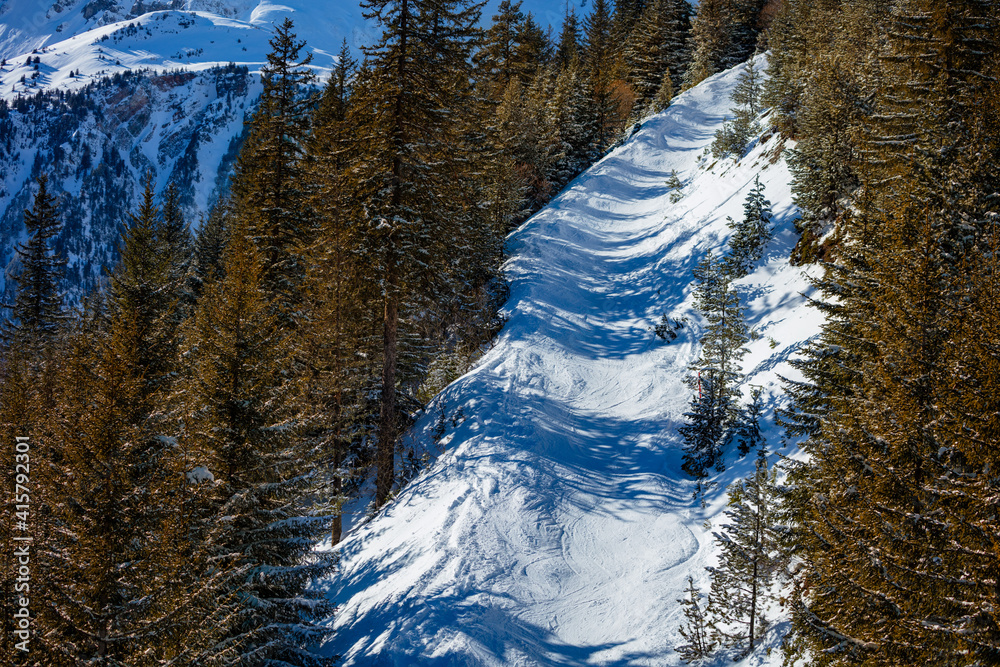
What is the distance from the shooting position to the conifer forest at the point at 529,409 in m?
6.33

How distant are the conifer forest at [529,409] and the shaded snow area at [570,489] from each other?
0.30 ft

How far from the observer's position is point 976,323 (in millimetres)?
5762

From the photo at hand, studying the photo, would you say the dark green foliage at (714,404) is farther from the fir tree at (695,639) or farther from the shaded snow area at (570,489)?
the fir tree at (695,639)

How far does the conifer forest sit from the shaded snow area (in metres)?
0.09

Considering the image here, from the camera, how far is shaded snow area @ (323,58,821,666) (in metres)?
9.85

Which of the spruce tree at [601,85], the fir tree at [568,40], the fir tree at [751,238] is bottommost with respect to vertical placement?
the fir tree at [751,238]

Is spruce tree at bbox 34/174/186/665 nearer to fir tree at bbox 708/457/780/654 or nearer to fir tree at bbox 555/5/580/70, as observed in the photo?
fir tree at bbox 708/457/780/654

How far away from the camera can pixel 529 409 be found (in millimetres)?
16234

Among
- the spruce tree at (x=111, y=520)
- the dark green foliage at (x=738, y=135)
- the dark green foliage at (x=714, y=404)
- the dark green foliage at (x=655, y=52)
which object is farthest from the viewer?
the dark green foliage at (x=655, y=52)

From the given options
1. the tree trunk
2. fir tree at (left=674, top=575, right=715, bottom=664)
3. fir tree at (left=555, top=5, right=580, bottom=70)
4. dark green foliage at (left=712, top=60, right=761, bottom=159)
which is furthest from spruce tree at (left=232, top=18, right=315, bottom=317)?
fir tree at (left=555, top=5, right=580, bottom=70)

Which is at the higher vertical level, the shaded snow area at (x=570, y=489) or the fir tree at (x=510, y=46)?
the fir tree at (x=510, y=46)

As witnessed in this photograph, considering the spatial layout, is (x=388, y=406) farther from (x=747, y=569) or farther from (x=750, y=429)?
(x=747, y=569)

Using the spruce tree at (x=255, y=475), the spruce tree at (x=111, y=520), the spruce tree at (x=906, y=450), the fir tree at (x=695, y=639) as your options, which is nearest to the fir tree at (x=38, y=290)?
the spruce tree at (x=255, y=475)

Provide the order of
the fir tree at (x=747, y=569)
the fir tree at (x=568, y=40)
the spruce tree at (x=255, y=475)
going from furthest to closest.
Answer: the fir tree at (x=568, y=40) < the spruce tree at (x=255, y=475) < the fir tree at (x=747, y=569)
